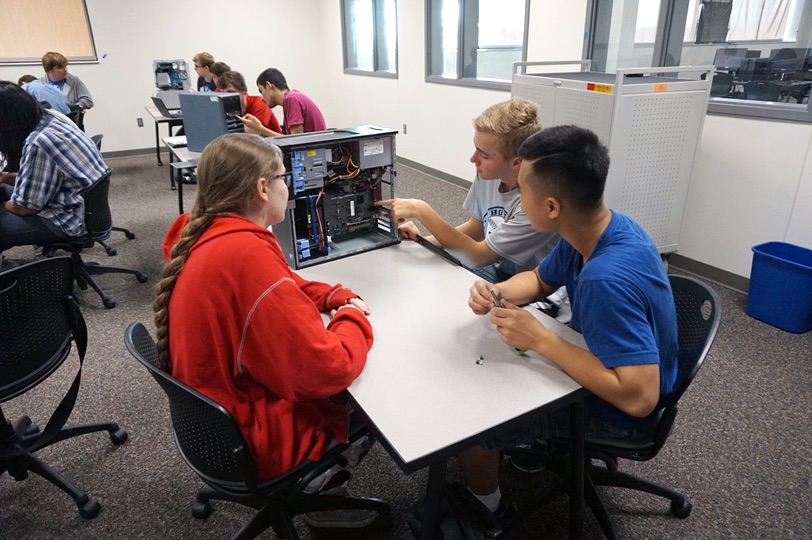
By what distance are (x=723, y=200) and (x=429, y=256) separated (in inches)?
84.3

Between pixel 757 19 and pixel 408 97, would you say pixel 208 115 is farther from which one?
pixel 757 19

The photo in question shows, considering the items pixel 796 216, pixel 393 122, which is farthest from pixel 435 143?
pixel 796 216

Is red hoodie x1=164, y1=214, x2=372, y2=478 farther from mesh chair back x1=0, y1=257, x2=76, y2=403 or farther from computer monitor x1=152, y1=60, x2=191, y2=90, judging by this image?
computer monitor x1=152, y1=60, x2=191, y2=90

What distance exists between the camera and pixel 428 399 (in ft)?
3.36

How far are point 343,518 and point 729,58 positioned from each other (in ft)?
10.3

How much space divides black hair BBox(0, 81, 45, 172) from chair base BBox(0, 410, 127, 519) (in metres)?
1.47

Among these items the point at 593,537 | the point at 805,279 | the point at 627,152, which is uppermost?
the point at 627,152

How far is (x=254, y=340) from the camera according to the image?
105 centimetres

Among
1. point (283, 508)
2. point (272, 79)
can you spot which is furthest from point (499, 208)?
point (272, 79)

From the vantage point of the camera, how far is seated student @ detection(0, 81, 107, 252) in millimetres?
2490

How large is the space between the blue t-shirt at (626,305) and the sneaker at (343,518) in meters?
0.79

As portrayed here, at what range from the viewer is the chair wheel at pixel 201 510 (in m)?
1.61

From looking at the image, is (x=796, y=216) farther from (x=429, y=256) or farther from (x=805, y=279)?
(x=429, y=256)

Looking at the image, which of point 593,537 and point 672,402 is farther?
point 593,537
